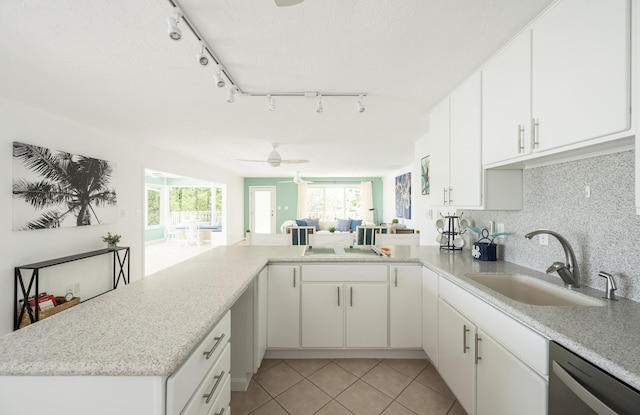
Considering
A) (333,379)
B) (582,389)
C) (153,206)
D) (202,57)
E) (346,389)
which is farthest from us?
(153,206)

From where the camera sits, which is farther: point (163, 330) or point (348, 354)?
point (348, 354)

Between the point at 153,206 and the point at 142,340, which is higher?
the point at 153,206

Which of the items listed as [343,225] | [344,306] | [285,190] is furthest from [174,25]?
[285,190]

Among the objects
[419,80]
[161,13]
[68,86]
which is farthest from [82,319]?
[419,80]

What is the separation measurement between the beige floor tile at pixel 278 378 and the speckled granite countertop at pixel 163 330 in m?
0.95

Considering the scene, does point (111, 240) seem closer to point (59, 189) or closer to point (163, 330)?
point (59, 189)

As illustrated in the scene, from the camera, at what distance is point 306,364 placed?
88.1 inches

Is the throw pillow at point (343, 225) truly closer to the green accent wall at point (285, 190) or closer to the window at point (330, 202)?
the window at point (330, 202)

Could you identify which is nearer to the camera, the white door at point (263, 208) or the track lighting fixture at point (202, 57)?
the track lighting fixture at point (202, 57)

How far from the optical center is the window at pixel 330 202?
32.0 ft

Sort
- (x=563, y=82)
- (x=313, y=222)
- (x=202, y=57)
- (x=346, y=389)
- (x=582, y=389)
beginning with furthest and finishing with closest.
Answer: (x=313, y=222) < (x=346, y=389) < (x=202, y=57) < (x=563, y=82) < (x=582, y=389)

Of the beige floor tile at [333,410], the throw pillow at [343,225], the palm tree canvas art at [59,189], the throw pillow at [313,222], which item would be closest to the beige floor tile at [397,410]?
the beige floor tile at [333,410]

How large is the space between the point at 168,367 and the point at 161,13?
5.30ft

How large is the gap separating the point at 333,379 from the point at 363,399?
0.28m
